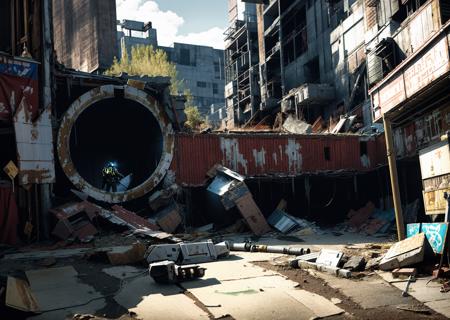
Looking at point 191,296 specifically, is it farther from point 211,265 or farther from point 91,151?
point 91,151

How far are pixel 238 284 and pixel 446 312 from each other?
3.95m

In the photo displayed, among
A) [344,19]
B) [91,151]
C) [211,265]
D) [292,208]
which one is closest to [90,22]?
[91,151]

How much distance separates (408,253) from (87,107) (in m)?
15.6

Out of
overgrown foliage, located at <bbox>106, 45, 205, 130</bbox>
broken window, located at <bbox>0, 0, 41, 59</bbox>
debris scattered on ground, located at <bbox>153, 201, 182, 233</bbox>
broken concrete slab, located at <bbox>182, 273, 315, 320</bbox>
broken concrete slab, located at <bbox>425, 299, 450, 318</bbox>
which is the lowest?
broken concrete slab, located at <bbox>425, 299, 450, 318</bbox>

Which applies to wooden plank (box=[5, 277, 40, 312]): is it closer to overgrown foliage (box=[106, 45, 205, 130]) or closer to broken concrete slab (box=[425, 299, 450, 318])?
broken concrete slab (box=[425, 299, 450, 318])

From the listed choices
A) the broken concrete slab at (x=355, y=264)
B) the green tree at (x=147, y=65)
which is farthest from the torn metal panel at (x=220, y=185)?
the green tree at (x=147, y=65)

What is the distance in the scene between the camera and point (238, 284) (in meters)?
9.54

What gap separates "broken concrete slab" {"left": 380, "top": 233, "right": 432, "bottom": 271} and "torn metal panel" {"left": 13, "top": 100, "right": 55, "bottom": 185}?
12368 millimetres

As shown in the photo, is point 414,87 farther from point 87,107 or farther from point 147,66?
point 147,66

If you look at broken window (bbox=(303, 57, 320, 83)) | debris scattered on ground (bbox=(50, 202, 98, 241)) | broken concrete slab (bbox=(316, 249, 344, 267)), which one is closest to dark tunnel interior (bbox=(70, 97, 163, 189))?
debris scattered on ground (bbox=(50, 202, 98, 241))

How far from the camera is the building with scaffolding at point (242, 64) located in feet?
165

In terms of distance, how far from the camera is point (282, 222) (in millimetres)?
20422

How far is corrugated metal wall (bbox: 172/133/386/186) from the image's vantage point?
22516mm

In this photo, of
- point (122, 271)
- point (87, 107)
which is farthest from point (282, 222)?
point (122, 271)
